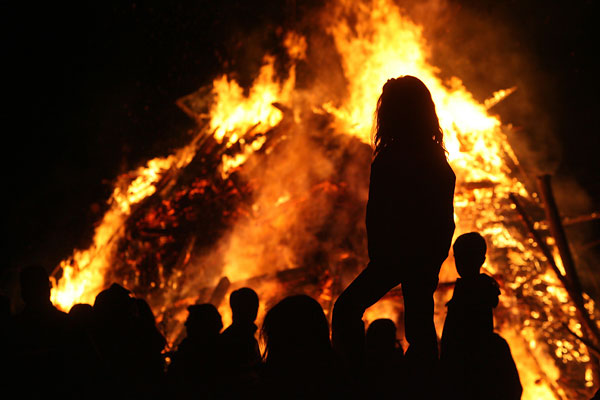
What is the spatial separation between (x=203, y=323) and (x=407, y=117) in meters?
2.29

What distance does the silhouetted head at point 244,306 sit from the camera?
9.72 ft

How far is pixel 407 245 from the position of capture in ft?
6.93

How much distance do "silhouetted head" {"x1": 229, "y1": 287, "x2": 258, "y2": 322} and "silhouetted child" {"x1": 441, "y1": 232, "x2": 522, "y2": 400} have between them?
1.50m

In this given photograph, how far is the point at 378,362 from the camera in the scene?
271cm

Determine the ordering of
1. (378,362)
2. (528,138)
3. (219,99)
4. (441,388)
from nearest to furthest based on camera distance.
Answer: (441,388) → (378,362) → (528,138) → (219,99)

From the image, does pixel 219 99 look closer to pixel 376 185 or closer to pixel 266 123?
pixel 266 123

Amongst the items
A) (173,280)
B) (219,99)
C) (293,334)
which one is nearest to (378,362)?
(293,334)

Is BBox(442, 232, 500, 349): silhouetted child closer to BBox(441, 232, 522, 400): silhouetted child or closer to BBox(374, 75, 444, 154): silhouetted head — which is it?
BBox(441, 232, 522, 400): silhouetted child

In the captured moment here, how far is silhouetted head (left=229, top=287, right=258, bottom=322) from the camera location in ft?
9.72

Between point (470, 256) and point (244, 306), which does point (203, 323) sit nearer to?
point (244, 306)

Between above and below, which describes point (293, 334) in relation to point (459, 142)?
below

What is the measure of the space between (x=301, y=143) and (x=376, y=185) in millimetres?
6538

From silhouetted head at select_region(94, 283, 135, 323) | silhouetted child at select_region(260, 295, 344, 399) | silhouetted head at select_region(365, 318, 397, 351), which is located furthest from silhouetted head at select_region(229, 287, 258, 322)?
silhouetted head at select_region(365, 318, 397, 351)

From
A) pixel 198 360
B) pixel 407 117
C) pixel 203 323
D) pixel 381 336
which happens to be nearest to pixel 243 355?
pixel 198 360
